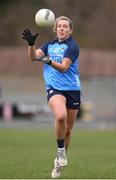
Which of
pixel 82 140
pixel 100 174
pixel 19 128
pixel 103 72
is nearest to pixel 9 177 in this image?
pixel 100 174

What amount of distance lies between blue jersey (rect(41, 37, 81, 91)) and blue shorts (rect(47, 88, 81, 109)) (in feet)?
0.21

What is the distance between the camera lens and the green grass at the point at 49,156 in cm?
1243

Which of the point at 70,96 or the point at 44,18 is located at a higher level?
the point at 44,18

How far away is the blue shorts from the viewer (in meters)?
12.1

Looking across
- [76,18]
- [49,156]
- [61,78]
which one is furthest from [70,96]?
[76,18]

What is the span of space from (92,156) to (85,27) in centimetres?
3978

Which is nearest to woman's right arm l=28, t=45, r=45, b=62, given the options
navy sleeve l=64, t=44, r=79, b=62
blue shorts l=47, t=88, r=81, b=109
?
navy sleeve l=64, t=44, r=79, b=62

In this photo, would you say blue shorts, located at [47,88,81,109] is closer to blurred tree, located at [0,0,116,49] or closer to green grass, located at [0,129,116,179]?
green grass, located at [0,129,116,179]

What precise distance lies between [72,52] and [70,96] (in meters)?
0.69

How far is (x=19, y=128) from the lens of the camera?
1236 inches

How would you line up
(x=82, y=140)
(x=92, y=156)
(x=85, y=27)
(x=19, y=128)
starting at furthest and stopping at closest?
(x=85, y=27)
(x=19, y=128)
(x=82, y=140)
(x=92, y=156)

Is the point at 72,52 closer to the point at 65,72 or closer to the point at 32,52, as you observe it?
the point at 65,72

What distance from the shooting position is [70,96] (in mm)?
12219

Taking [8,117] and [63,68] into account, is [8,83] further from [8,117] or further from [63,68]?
[63,68]
